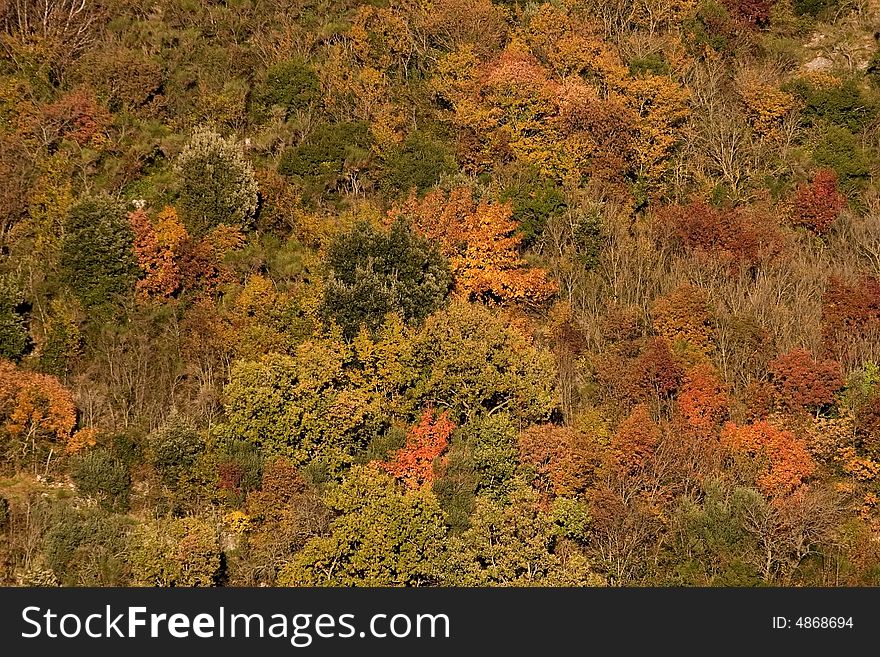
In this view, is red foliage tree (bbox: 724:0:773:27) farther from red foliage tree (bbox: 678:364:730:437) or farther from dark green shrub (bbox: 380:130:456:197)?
red foliage tree (bbox: 678:364:730:437)

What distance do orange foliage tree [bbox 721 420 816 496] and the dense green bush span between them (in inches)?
1199

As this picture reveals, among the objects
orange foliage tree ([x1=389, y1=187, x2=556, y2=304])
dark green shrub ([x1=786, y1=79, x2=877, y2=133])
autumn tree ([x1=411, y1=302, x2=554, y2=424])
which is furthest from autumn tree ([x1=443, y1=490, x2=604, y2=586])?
dark green shrub ([x1=786, y1=79, x2=877, y2=133])

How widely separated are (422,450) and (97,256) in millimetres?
21595

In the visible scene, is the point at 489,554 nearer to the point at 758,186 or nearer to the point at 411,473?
the point at 411,473

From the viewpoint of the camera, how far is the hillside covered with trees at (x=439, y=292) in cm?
6262

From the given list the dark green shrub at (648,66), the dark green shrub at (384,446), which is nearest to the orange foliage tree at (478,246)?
the dark green shrub at (384,446)

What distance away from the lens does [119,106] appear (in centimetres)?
8712

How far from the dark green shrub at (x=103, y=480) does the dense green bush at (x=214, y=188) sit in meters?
17.0

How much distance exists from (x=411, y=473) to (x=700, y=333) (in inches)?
730

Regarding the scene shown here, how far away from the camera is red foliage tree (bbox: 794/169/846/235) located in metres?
84.4

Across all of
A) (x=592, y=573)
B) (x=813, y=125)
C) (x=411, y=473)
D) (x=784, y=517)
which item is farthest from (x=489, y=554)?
(x=813, y=125)

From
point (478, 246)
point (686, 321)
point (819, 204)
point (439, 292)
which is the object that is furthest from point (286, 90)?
point (819, 204)

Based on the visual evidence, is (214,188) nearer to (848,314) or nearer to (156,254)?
(156,254)

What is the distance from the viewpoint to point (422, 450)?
2643 inches
